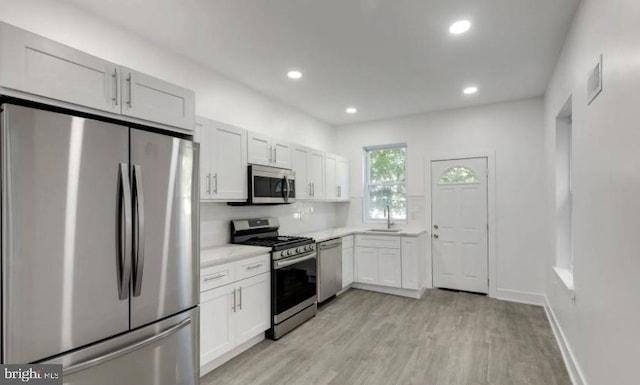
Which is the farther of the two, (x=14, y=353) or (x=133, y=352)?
(x=133, y=352)

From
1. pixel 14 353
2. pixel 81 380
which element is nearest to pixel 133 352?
pixel 81 380

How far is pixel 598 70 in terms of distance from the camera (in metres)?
1.77

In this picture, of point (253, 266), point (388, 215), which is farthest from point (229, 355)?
point (388, 215)

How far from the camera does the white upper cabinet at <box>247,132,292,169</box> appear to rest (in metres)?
3.37

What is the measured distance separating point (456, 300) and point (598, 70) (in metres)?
3.39

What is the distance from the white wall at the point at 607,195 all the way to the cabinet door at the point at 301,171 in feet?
9.44

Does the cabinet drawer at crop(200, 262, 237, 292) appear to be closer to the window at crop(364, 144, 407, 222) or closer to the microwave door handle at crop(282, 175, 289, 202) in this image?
the microwave door handle at crop(282, 175, 289, 202)

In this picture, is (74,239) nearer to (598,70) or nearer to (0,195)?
(0,195)

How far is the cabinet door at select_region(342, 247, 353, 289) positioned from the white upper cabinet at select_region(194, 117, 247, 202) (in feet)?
6.52

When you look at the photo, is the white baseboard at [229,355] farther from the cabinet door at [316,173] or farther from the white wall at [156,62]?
the white wall at [156,62]

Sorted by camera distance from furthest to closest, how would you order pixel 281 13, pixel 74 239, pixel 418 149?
1. pixel 418 149
2. pixel 281 13
3. pixel 74 239

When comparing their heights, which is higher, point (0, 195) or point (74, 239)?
point (0, 195)

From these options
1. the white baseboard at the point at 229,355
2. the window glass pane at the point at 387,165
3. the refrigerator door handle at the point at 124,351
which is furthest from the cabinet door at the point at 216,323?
the window glass pane at the point at 387,165

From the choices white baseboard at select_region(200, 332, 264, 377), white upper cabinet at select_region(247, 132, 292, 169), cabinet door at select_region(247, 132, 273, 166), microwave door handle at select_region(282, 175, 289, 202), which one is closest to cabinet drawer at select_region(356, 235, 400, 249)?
microwave door handle at select_region(282, 175, 289, 202)
